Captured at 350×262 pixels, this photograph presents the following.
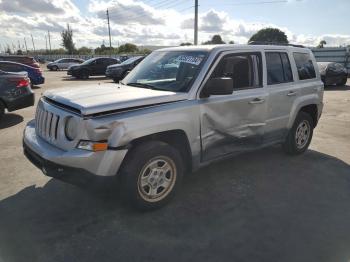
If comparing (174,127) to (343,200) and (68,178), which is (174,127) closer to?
(68,178)

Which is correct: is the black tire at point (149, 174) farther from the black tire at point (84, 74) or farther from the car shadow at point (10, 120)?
the black tire at point (84, 74)

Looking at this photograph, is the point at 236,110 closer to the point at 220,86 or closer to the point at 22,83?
the point at 220,86

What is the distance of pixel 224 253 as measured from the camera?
10.5 feet

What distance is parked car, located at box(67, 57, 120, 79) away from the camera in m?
24.8

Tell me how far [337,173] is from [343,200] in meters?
1.02

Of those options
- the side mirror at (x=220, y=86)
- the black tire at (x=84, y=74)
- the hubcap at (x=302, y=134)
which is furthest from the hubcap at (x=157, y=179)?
the black tire at (x=84, y=74)

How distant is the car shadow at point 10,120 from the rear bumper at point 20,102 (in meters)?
0.32

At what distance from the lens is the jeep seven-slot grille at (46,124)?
3697 mm

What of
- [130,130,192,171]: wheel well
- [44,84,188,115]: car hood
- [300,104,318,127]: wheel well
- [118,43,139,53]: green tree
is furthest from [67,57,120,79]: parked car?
[118,43,139,53]: green tree

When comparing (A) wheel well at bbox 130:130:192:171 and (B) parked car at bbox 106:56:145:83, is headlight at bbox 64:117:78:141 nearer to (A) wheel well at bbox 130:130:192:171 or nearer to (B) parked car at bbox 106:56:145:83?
(A) wheel well at bbox 130:130:192:171

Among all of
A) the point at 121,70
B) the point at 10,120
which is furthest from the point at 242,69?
the point at 121,70

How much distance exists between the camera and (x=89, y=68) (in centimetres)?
2519

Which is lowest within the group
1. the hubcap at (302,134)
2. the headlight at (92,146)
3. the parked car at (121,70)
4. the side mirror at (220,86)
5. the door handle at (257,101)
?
the parked car at (121,70)

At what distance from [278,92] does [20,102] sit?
6437 mm
